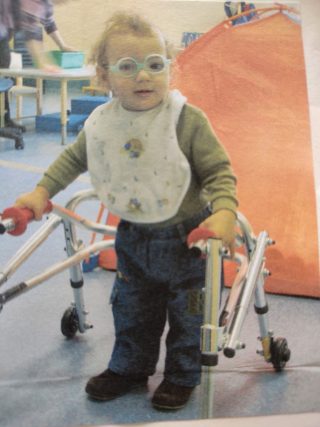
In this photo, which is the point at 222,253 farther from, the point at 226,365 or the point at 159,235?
the point at 226,365

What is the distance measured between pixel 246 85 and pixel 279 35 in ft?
0.24

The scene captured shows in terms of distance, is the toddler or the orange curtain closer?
the toddler

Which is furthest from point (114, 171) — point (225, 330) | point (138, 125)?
point (225, 330)

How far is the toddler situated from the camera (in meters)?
0.72

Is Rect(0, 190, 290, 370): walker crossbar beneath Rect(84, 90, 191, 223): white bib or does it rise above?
beneath

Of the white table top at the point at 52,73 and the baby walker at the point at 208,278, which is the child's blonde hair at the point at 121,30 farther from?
the baby walker at the point at 208,278

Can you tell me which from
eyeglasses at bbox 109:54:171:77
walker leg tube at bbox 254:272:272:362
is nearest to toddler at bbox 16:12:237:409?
eyeglasses at bbox 109:54:171:77

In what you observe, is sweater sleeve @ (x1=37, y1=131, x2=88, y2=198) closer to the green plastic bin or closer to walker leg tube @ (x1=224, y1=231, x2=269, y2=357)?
the green plastic bin

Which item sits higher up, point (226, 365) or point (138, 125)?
point (138, 125)

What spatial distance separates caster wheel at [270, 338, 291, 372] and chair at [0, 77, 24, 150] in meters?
0.38

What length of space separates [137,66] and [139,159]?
0.09m

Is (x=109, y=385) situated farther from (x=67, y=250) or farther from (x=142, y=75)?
(x=142, y=75)

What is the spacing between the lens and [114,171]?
75 cm

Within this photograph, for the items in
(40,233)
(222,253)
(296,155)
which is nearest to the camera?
(222,253)
